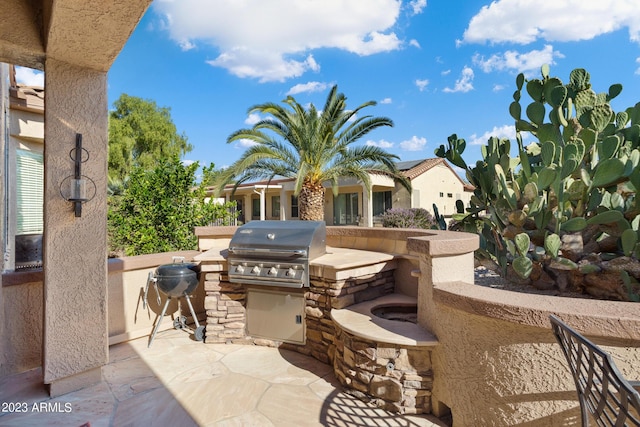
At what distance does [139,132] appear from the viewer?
876 inches

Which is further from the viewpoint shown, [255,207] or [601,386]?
[255,207]

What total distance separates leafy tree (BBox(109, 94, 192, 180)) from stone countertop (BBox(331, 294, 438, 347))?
66.0 ft

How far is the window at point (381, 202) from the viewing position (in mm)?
19594

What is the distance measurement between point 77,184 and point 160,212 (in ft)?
12.2

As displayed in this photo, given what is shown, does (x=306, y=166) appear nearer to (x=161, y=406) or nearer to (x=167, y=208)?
(x=167, y=208)

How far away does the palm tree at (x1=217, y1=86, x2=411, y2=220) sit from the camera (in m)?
10.7

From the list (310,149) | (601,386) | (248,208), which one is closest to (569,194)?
(601,386)

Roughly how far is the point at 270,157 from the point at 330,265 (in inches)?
313

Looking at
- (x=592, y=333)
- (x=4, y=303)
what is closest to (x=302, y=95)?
(x=4, y=303)

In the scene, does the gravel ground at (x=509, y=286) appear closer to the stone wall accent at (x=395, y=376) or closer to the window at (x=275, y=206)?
the stone wall accent at (x=395, y=376)

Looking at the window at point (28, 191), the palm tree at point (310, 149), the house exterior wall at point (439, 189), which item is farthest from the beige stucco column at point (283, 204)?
the window at point (28, 191)

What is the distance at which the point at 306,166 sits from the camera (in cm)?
1084

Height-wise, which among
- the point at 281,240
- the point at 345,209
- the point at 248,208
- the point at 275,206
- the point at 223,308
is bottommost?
the point at 223,308

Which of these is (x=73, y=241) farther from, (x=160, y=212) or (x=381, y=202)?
(x=381, y=202)
